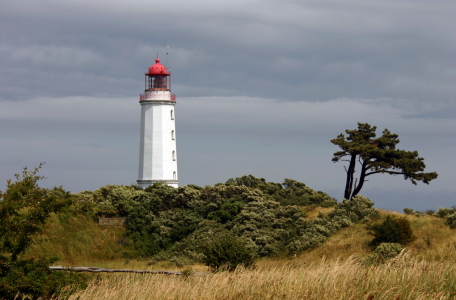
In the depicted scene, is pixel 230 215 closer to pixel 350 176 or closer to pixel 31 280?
pixel 350 176

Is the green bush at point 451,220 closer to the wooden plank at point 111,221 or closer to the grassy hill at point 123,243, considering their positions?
the grassy hill at point 123,243

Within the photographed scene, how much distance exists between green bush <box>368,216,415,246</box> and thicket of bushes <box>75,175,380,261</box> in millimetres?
2720

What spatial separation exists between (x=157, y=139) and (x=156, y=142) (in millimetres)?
275

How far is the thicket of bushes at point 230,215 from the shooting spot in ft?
83.0

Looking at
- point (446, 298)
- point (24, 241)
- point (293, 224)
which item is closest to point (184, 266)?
point (293, 224)

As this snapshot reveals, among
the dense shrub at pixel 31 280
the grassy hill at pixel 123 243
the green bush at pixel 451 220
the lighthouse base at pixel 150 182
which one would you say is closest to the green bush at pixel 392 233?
the grassy hill at pixel 123 243

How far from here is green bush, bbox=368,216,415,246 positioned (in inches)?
862

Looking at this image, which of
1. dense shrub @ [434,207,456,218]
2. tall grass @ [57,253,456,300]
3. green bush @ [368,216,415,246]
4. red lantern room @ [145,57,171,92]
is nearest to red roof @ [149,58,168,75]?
red lantern room @ [145,57,171,92]

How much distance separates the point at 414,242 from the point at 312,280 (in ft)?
50.9

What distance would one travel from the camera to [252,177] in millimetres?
34562

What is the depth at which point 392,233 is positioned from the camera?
22062 mm

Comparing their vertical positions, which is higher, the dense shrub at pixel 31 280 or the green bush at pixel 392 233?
the green bush at pixel 392 233

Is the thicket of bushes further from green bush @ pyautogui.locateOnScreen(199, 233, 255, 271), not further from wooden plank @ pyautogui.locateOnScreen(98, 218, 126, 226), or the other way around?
green bush @ pyautogui.locateOnScreen(199, 233, 255, 271)

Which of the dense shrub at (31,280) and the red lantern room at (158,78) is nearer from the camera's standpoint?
the dense shrub at (31,280)
